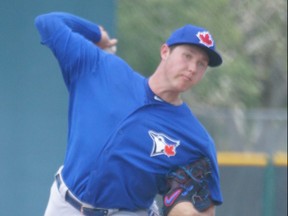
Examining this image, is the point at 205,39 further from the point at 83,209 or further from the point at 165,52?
the point at 83,209

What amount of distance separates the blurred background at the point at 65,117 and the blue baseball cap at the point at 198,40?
167cm

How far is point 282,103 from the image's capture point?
21.3 meters

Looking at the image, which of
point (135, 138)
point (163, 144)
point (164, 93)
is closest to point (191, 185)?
point (163, 144)

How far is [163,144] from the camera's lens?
4406 mm

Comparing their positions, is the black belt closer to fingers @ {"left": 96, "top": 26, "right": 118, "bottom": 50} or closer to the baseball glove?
the baseball glove

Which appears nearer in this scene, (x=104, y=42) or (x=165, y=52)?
(x=165, y=52)

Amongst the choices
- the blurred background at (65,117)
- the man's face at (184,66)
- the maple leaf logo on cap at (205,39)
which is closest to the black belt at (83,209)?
the man's face at (184,66)

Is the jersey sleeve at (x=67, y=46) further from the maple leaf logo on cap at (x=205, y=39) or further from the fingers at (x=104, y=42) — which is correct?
the maple leaf logo on cap at (x=205, y=39)

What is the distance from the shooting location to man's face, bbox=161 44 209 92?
4410 mm

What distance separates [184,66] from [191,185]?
57 cm

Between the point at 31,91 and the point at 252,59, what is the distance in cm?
1411

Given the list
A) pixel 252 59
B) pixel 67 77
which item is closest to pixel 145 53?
pixel 252 59

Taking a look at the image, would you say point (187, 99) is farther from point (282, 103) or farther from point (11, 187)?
point (11, 187)

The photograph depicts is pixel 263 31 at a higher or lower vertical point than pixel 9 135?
higher
